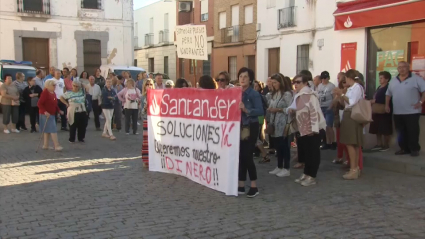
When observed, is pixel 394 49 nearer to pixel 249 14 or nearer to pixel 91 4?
pixel 249 14

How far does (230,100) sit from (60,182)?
3.22m

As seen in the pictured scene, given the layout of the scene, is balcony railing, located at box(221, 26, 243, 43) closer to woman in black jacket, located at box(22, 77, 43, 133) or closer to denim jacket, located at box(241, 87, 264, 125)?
woman in black jacket, located at box(22, 77, 43, 133)

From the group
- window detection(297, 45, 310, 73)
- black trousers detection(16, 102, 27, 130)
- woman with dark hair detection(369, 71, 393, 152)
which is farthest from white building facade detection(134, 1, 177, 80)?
woman with dark hair detection(369, 71, 393, 152)

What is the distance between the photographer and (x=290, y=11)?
A: 2252 cm

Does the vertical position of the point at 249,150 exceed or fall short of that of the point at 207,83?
it falls short

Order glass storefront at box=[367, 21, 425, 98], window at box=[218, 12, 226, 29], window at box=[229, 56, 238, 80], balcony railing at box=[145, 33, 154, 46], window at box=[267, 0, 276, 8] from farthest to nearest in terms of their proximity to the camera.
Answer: balcony railing at box=[145, 33, 154, 46]
window at box=[218, 12, 226, 29]
window at box=[229, 56, 238, 80]
window at box=[267, 0, 276, 8]
glass storefront at box=[367, 21, 425, 98]

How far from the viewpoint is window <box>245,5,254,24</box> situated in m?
27.3

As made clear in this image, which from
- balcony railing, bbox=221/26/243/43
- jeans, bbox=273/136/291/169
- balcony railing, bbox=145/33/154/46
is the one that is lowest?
jeans, bbox=273/136/291/169

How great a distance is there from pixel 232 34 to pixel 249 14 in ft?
7.78

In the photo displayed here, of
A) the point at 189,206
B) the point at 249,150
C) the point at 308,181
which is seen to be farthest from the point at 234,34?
the point at 189,206

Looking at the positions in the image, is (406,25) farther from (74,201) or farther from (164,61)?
(164,61)

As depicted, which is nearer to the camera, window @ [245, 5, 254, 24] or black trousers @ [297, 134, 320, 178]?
black trousers @ [297, 134, 320, 178]

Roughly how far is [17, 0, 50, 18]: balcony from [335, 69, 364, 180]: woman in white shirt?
73.8 ft

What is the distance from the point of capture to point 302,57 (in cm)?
2238
